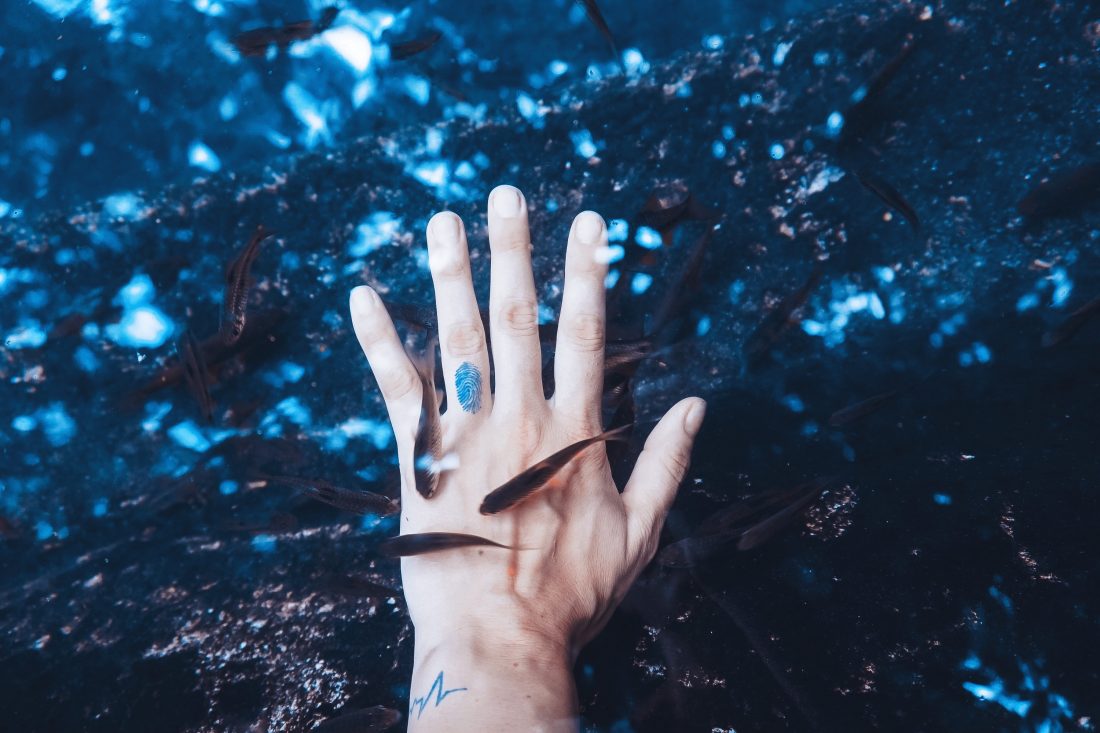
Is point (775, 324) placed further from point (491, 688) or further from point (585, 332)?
point (491, 688)

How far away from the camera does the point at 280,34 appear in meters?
2.93

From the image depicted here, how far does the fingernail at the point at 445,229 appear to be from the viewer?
1.85 metres

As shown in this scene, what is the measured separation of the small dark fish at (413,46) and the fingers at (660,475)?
243 centimetres

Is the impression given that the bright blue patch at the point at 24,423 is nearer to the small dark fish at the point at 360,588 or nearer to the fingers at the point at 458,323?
the small dark fish at the point at 360,588

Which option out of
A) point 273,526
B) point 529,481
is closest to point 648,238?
point 529,481

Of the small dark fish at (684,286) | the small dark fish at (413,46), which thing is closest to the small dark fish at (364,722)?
the small dark fish at (684,286)

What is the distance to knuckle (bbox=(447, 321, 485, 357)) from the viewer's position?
6.24 feet

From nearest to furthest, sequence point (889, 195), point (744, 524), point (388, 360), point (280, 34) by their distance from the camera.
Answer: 1. point (388, 360)
2. point (744, 524)
3. point (889, 195)
4. point (280, 34)

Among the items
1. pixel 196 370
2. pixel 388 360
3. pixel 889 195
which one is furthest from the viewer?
pixel 196 370

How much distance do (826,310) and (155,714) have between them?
341 cm

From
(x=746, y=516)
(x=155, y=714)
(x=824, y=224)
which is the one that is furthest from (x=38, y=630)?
(x=824, y=224)

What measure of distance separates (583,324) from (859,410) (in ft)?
4.72

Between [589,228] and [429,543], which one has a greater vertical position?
[589,228]

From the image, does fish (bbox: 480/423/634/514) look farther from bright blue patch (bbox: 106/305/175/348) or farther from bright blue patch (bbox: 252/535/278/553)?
bright blue patch (bbox: 106/305/175/348)
